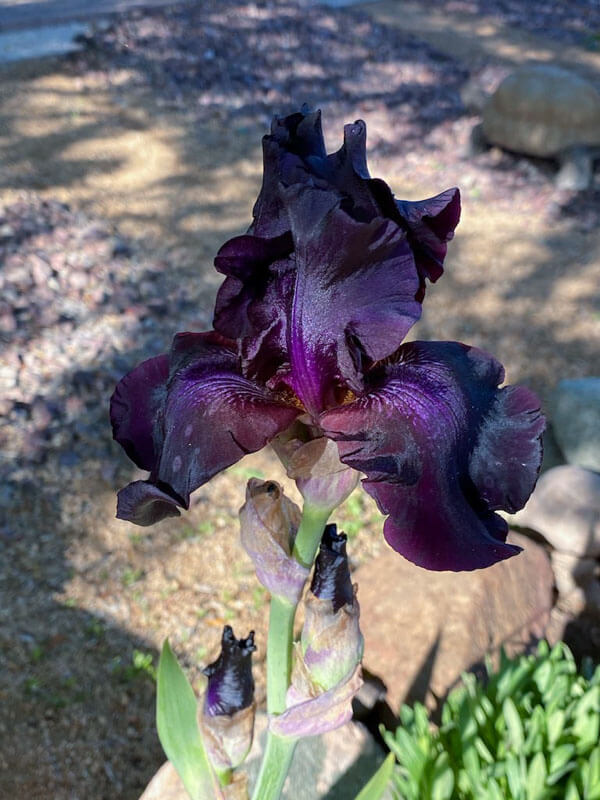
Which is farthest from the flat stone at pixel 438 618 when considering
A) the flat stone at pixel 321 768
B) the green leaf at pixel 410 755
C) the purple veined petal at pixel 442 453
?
the purple veined petal at pixel 442 453

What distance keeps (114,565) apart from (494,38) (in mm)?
8494

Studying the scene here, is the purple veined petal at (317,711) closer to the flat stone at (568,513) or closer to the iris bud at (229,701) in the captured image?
the iris bud at (229,701)

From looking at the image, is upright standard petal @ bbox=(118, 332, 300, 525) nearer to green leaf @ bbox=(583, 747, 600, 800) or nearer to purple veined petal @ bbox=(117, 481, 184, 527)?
purple veined petal @ bbox=(117, 481, 184, 527)

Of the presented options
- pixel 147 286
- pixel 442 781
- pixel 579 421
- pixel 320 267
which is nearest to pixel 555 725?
pixel 442 781

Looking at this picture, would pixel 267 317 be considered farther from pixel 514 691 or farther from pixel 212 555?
pixel 212 555

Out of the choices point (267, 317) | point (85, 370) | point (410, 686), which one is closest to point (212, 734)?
point (267, 317)

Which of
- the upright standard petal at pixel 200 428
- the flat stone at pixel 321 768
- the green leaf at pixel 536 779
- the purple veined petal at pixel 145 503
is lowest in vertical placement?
the flat stone at pixel 321 768

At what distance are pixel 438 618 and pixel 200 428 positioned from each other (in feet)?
5.17

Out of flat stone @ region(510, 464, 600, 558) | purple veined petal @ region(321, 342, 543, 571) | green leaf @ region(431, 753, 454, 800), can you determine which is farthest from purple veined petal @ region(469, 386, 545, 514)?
flat stone @ region(510, 464, 600, 558)

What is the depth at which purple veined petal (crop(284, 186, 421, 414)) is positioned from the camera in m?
0.78

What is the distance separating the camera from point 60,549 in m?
2.55

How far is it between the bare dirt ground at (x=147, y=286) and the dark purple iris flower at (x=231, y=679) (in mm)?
1149

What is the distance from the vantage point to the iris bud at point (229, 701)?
1079 millimetres

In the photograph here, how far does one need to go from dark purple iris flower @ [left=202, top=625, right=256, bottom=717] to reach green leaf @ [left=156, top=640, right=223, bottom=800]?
5.9 inches
